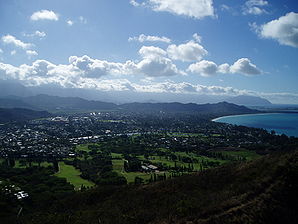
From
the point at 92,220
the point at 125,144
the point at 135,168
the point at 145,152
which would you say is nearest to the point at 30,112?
the point at 125,144

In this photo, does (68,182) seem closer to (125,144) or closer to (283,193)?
(283,193)

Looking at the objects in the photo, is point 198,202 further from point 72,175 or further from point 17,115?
point 17,115

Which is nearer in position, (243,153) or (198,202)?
(198,202)

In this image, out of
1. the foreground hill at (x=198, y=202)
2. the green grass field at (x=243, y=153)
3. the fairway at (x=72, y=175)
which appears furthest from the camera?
the green grass field at (x=243, y=153)

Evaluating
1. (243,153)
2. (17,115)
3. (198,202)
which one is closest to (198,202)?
(198,202)

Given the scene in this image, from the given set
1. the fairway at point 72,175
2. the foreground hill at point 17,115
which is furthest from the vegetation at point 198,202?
the foreground hill at point 17,115

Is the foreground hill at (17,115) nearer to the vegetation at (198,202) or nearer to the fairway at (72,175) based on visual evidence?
the fairway at (72,175)
